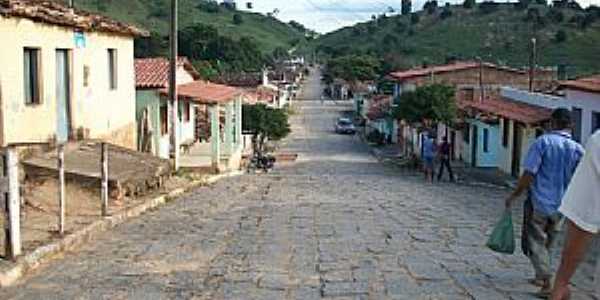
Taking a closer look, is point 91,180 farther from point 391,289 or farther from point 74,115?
point 391,289

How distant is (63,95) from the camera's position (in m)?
17.3

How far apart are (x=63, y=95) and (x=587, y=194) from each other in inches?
587

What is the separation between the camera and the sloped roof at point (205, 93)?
95.9 feet

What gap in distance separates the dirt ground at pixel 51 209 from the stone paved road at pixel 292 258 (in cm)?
40

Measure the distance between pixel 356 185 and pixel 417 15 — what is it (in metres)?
103

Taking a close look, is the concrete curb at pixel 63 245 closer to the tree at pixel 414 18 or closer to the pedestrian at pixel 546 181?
the pedestrian at pixel 546 181

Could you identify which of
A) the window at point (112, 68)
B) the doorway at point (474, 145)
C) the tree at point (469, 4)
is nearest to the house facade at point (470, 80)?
the doorway at point (474, 145)

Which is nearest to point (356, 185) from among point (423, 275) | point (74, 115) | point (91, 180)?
point (74, 115)

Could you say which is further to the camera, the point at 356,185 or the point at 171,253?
the point at 356,185

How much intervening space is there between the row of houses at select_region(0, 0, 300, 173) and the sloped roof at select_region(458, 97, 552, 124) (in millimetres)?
10252

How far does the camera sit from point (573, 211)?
12.4 ft

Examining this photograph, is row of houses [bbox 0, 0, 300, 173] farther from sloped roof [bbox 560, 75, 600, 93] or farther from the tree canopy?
the tree canopy

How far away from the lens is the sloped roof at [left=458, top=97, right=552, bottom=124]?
2939 centimetres

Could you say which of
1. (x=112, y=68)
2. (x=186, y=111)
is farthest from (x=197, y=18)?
(x=112, y=68)
